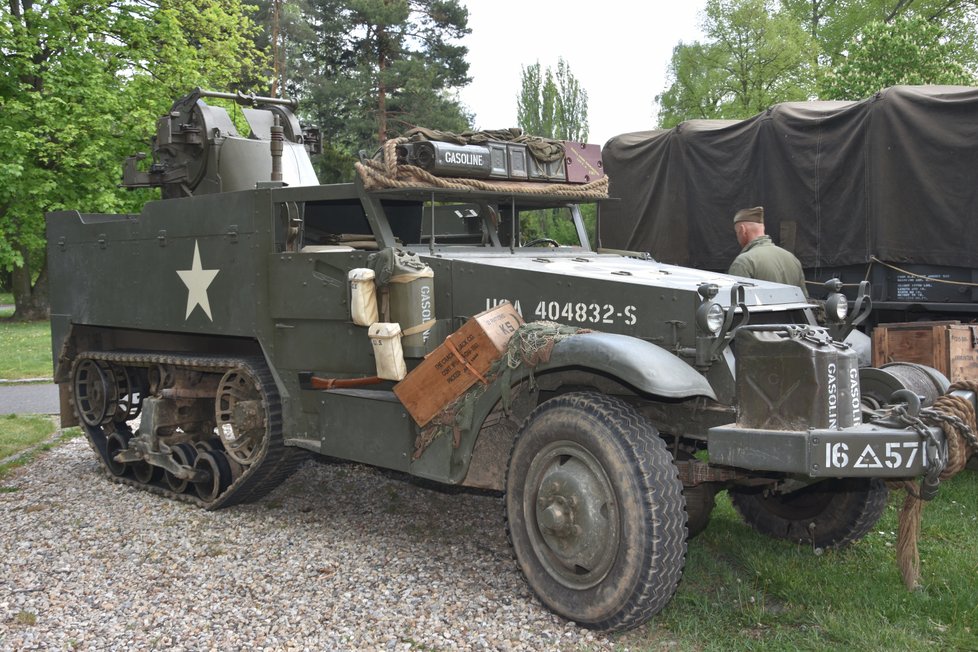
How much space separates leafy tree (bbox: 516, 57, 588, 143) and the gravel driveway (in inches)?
915

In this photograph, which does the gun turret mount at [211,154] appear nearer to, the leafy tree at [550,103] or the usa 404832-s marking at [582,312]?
the usa 404832-s marking at [582,312]

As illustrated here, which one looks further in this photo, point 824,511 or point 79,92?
point 79,92

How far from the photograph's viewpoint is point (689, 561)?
502 cm

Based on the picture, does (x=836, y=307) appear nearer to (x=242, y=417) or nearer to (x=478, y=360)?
(x=478, y=360)

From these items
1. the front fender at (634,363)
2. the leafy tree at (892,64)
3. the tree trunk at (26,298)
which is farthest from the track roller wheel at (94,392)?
the tree trunk at (26,298)

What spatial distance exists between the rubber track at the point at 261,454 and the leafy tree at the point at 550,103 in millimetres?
23349

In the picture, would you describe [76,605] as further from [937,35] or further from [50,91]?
[937,35]

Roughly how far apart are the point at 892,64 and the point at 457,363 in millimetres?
16643

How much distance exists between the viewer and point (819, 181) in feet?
25.4

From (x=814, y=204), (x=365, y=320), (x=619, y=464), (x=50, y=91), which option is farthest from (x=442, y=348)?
(x=50, y=91)

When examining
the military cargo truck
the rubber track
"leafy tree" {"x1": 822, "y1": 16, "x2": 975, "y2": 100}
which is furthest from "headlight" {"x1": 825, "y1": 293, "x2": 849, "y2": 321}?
"leafy tree" {"x1": 822, "y1": 16, "x2": 975, "y2": 100}

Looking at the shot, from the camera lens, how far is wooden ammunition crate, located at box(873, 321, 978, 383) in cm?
634

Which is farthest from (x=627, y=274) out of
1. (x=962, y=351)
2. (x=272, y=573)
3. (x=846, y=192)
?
(x=846, y=192)

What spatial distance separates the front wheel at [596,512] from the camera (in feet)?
12.9
